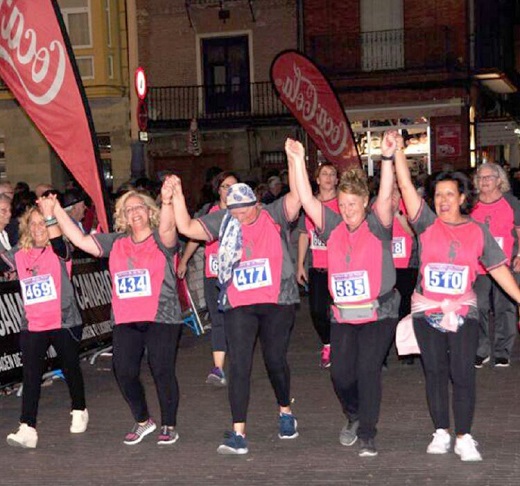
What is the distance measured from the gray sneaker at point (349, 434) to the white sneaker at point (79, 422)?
202 cm

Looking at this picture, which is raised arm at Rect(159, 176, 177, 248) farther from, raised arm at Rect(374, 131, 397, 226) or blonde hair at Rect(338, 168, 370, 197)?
raised arm at Rect(374, 131, 397, 226)

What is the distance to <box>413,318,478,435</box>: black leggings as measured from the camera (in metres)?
7.27

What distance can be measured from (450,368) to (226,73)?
2670cm

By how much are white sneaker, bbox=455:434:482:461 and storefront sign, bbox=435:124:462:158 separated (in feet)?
79.7

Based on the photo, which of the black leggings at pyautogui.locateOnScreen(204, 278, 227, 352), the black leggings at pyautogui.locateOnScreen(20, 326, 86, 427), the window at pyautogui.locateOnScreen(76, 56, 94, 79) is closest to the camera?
the black leggings at pyautogui.locateOnScreen(20, 326, 86, 427)

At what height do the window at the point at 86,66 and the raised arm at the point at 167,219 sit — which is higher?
the window at the point at 86,66

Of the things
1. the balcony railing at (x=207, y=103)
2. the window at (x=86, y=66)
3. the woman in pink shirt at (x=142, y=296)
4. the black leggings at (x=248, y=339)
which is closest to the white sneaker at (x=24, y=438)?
the woman in pink shirt at (x=142, y=296)

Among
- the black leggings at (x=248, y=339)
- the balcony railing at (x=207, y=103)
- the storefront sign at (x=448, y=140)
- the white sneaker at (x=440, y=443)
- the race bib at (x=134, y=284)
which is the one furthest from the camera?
the balcony railing at (x=207, y=103)

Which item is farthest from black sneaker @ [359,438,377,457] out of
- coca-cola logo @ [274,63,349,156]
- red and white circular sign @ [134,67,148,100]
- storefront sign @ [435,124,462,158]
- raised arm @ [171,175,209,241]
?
storefront sign @ [435,124,462,158]

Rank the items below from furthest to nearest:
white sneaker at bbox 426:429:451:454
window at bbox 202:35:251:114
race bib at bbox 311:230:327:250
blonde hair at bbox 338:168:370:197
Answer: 1. window at bbox 202:35:251:114
2. race bib at bbox 311:230:327:250
3. blonde hair at bbox 338:168:370:197
4. white sneaker at bbox 426:429:451:454

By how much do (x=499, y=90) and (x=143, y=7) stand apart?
11.9m

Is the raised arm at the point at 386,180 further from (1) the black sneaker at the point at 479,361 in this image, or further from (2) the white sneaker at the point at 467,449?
(1) the black sneaker at the point at 479,361

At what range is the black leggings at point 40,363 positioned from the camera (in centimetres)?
818

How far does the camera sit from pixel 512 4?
45031 mm
